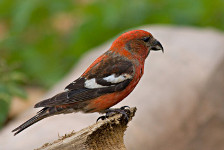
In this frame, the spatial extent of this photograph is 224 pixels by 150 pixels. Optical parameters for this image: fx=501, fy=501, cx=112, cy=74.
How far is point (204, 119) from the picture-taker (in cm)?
812

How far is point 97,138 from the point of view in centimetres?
461

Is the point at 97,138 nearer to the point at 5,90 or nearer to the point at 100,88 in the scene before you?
the point at 100,88

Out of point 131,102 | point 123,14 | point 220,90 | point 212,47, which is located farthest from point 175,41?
point 123,14

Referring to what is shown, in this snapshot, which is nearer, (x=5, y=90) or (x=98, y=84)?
(x=98, y=84)

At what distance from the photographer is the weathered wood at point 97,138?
4535 millimetres

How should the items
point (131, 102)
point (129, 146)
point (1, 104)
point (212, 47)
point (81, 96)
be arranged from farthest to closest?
1. point (212, 47)
2. point (131, 102)
3. point (129, 146)
4. point (1, 104)
5. point (81, 96)

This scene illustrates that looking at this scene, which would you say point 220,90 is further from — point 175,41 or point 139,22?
point 139,22

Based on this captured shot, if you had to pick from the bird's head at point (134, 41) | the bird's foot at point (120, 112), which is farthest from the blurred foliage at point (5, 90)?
the bird's foot at point (120, 112)

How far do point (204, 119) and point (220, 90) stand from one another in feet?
1.91

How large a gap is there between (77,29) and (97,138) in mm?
7348

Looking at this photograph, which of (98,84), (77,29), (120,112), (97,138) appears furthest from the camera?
(77,29)

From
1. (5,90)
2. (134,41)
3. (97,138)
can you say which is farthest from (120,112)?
(5,90)

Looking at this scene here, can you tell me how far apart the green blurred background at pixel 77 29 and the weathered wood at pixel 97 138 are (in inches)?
234

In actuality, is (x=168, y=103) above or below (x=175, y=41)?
below
